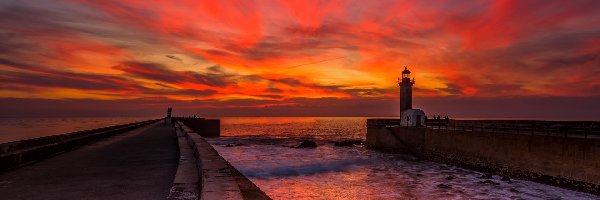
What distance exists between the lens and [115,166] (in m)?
8.65

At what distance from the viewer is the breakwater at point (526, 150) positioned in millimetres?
22109

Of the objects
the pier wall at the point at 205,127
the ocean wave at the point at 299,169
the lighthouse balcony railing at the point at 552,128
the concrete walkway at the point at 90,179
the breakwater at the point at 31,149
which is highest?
the lighthouse balcony railing at the point at 552,128

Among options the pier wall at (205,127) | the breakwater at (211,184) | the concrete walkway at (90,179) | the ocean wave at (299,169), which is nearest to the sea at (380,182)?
the ocean wave at (299,169)

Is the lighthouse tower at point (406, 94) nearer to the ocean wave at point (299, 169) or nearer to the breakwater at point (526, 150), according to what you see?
the breakwater at point (526, 150)

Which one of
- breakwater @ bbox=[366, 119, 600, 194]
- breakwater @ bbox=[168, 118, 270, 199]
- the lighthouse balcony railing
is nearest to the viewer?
breakwater @ bbox=[168, 118, 270, 199]

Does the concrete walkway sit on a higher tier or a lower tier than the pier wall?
higher

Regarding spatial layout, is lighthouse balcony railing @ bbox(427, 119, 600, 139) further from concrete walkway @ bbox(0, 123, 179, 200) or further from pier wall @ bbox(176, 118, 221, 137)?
pier wall @ bbox(176, 118, 221, 137)

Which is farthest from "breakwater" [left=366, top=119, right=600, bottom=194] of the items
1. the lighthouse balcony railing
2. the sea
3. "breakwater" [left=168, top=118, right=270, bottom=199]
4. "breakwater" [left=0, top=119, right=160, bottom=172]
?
"breakwater" [left=0, top=119, right=160, bottom=172]

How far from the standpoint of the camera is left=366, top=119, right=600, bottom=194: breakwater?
2211 centimetres

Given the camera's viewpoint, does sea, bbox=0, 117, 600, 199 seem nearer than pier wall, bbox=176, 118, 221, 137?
Yes

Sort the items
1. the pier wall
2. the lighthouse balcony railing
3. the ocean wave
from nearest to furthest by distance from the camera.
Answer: the lighthouse balcony railing, the ocean wave, the pier wall

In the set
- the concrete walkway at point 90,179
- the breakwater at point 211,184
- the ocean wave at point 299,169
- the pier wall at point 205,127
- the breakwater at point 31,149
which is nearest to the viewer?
the breakwater at point 211,184

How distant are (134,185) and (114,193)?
2.17ft

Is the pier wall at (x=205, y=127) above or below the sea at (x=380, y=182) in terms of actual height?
above
